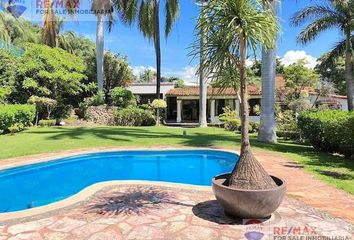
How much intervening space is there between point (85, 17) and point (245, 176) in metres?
26.0

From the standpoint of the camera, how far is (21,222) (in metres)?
5.17

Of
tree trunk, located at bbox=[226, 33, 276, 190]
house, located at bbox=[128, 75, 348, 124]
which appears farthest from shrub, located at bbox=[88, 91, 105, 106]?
tree trunk, located at bbox=[226, 33, 276, 190]

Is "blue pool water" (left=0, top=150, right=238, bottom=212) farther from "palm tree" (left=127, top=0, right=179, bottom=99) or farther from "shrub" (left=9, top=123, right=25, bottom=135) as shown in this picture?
"palm tree" (left=127, top=0, right=179, bottom=99)

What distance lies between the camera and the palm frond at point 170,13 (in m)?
25.9

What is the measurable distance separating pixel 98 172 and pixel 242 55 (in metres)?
7.18

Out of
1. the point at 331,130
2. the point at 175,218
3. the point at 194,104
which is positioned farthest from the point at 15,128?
the point at 194,104

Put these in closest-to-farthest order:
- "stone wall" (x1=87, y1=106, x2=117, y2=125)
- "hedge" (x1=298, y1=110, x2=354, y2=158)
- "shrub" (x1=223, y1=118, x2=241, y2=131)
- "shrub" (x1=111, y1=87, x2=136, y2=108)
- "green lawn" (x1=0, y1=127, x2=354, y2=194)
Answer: "green lawn" (x1=0, y1=127, x2=354, y2=194)
"hedge" (x1=298, y1=110, x2=354, y2=158)
"shrub" (x1=223, y1=118, x2=241, y2=131)
"stone wall" (x1=87, y1=106, x2=117, y2=125)
"shrub" (x1=111, y1=87, x2=136, y2=108)

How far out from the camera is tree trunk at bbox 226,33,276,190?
16.6 feet

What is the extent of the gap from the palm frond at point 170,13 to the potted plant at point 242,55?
71.7ft

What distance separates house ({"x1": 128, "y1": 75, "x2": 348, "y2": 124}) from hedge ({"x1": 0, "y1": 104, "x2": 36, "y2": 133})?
14.2 metres

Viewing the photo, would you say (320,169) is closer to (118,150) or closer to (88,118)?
(118,150)

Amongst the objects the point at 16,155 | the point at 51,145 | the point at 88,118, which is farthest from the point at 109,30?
the point at 16,155

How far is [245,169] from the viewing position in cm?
519

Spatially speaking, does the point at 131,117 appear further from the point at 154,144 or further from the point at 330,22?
the point at 330,22
